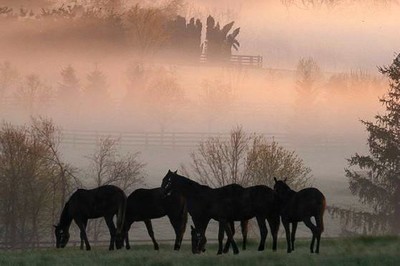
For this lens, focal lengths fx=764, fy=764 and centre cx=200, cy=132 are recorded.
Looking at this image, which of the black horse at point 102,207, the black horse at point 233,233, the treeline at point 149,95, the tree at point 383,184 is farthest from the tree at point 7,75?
the black horse at point 233,233

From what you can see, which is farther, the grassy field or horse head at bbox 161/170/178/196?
horse head at bbox 161/170/178/196

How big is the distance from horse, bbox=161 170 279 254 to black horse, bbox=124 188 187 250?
0.96 m

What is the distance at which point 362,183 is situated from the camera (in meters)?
61.9

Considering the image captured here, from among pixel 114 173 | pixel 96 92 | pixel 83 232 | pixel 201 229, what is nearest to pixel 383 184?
pixel 114 173

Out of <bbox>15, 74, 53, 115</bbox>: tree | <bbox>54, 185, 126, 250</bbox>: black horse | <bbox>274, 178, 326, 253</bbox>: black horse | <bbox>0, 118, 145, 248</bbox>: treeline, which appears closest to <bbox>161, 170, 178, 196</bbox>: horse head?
<bbox>54, 185, 126, 250</bbox>: black horse

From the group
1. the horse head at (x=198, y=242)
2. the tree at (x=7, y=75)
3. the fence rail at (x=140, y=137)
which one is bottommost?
the fence rail at (x=140, y=137)

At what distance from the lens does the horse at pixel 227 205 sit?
25031mm

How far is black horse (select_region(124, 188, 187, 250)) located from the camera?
26.7 meters

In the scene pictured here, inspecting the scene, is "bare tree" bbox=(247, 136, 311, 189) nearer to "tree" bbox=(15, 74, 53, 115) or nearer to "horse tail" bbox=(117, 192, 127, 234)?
"horse tail" bbox=(117, 192, 127, 234)

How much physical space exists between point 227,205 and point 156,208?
10.3ft

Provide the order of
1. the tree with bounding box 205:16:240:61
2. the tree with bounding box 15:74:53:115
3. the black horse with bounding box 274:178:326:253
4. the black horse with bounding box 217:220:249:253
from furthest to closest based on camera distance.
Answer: the tree with bounding box 15:74:53:115
the tree with bounding box 205:16:240:61
the black horse with bounding box 274:178:326:253
the black horse with bounding box 217:220:249:253

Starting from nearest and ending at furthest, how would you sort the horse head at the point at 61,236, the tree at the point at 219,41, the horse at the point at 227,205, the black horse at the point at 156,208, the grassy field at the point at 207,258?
the grassy field at the point at 207,258 → the horse at the point at 227,205 → the black horse at the point at 156,208 → the horse head at the point at 61,236 → the tree at the point at 219,41

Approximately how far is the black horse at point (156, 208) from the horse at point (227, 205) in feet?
3.14

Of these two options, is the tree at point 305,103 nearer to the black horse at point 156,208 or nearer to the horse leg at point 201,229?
the black horse at point 156,208
